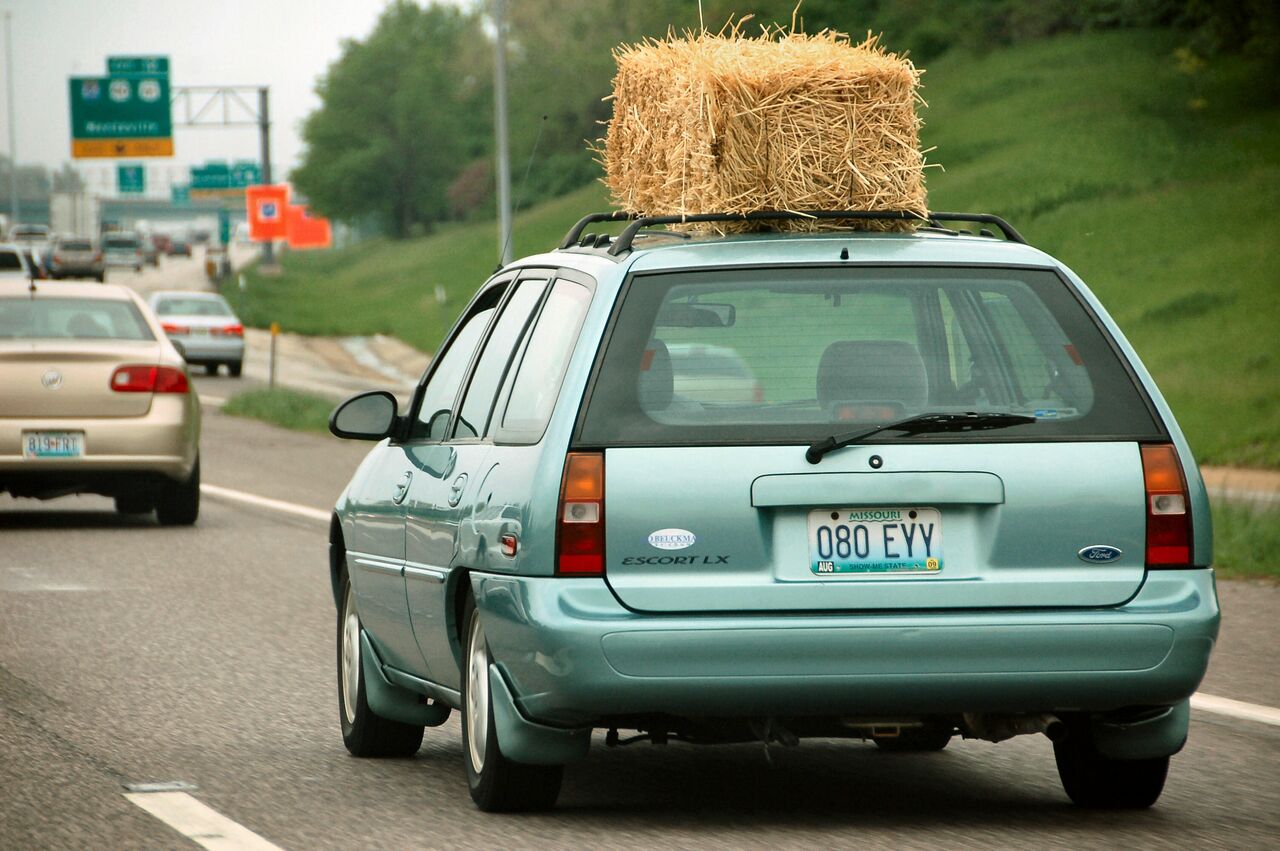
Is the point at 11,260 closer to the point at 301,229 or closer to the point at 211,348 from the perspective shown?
the point at 211,348

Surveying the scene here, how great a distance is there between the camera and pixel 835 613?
227 inches

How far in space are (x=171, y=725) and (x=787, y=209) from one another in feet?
10.2

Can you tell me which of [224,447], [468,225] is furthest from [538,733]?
[468,225]

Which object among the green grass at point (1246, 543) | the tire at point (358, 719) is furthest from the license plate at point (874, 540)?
the green grass at point (1246, 543)

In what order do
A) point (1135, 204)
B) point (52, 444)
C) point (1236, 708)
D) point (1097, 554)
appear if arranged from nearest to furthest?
point (1097, 554), point (1236, 708), point (52, 444), point (1135, 204)

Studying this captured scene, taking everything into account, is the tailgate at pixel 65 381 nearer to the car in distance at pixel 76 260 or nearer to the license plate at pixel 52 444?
the license plate at pixel 52 444

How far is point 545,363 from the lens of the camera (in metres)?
6.32

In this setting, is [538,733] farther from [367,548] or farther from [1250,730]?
[1250,730]

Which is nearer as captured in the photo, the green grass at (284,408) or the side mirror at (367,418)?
the side mirror at (367,418)

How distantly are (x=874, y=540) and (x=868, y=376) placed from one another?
467 mm

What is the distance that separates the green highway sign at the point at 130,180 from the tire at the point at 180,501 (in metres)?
109

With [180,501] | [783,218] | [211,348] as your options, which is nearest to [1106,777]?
[783,218]

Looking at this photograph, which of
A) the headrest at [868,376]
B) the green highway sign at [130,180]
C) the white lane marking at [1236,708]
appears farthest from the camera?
the green highway sign at [130,180]

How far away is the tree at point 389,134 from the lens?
13400cm
